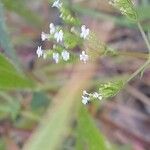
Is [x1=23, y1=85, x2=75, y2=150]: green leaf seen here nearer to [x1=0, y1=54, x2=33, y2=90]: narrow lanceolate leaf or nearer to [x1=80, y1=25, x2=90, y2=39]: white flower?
[x1=80, y1=25, x2=90, y2=39]: white flower

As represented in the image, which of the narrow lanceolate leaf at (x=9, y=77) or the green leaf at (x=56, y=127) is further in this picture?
the narrow lanceolate leaf at (x=9, y=77)

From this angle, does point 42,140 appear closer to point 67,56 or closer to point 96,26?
point 67,56

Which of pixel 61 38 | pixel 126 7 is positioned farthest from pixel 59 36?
pixel 126 7

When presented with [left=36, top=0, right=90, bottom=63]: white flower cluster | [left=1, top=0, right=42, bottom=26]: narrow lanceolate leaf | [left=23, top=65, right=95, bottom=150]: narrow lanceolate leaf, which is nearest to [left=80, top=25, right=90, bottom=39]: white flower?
[left=36, top=0, right=90, bottom=63]: white flower cluster

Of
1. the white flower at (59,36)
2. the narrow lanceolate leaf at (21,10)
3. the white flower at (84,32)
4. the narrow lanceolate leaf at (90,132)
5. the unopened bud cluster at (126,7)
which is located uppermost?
the narrow lanceolate leaf at (21,10)

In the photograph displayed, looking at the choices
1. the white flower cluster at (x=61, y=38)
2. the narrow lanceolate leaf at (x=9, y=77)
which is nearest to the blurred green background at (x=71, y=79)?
the narrow lanceolate leaf at (x=9, y=77)

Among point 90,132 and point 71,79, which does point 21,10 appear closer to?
point 71,79

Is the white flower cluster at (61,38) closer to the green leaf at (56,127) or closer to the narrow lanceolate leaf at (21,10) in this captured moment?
the green leaf at (56,127)

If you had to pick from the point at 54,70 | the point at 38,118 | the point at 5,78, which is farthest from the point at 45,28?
the point at 5,78

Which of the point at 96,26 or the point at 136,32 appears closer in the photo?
the point at 96,26
